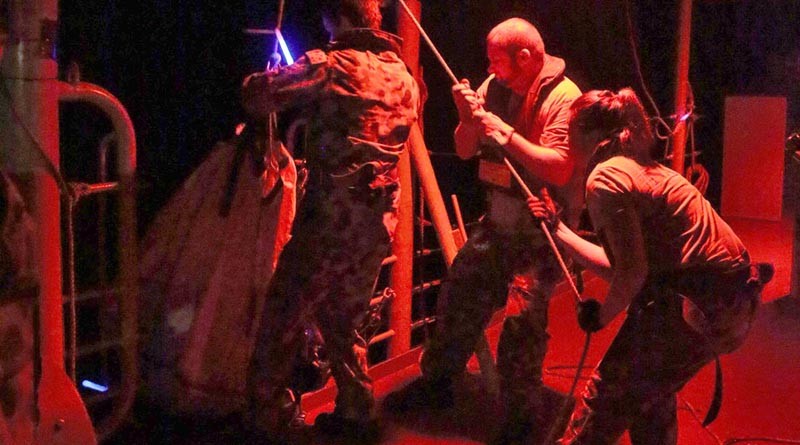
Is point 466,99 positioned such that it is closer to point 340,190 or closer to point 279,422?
point 340,190

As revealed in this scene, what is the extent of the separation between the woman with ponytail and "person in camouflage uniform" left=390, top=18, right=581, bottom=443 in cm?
71

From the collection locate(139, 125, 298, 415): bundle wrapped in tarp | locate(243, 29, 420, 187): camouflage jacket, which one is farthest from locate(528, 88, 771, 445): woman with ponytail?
locate(139, 125, 298, 415): bundle wrapped in tarp

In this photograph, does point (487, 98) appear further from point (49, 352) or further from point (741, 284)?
point (49, 352)

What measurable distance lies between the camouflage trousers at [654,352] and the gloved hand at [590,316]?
9 cm

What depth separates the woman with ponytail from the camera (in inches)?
133

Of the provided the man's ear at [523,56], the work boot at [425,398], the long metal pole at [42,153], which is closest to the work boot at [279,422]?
the work boot at [425,398]

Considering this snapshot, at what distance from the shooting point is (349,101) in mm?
3951

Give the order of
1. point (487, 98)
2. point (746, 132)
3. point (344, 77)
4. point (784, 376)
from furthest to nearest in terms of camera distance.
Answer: point (746, 132)
point (784, 376)
point (487, 98)
point (344, 77)

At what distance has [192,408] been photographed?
424 centimetres

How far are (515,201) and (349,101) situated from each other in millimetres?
837

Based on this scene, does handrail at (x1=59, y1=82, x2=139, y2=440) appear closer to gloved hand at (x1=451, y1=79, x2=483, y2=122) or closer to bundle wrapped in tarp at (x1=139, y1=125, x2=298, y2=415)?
bundle wrapped in tarp at (x1=139, y1=125, x2=298, y2=415)

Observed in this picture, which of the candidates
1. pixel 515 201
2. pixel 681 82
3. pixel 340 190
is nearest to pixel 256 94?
pixel 340 190

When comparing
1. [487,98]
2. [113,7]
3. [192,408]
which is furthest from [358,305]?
[113,7]

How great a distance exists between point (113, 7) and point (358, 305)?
3.38m
